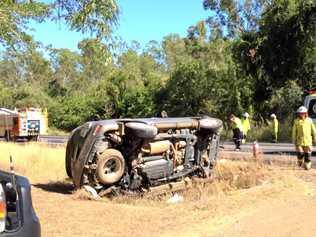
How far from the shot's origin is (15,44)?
9.89 meters

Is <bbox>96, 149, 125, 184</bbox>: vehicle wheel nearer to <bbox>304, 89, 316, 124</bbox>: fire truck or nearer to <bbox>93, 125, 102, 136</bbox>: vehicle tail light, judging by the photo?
<bbox>93, 125, 102, 136</bbox>: vehicle tail light

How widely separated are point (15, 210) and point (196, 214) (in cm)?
494

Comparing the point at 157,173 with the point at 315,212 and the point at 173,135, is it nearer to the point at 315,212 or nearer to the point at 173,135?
the point at 173,135

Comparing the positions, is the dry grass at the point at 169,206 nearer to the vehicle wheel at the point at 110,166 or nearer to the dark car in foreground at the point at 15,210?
the vehicle wheel at the point at 110,166

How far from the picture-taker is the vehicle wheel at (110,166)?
12.2 metres

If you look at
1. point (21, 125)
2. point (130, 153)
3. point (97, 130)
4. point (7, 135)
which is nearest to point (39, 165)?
point (130, 153)

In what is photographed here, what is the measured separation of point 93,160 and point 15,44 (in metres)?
3.23

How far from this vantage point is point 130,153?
1263cm

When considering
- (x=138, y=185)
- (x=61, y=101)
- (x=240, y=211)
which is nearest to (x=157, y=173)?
(x=138, y=185)

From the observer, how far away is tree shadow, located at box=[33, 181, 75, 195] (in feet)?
43.3

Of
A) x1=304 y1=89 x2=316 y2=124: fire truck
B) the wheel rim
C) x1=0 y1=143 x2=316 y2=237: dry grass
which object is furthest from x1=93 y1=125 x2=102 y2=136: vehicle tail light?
x1=304 y1=89 x2=316 y2=124: fire truck

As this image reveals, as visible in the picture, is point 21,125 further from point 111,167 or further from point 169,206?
point 169,206

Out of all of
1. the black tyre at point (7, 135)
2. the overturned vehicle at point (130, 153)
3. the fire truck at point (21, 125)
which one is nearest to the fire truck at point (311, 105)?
the overturned vehicle at point (130, 153)

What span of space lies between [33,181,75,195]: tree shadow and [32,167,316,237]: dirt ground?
588mm
